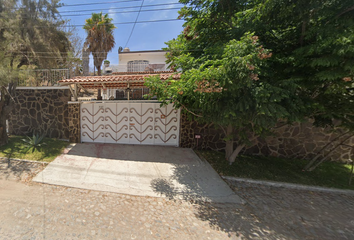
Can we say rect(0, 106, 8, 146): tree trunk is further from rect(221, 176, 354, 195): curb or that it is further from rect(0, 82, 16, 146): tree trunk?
rect(221, 176, 354, 195): curb

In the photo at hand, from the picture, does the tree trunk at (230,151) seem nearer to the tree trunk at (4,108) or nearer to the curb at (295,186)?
the curb at (295,186)

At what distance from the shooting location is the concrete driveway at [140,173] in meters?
4.12

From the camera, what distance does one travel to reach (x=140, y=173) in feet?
16.1

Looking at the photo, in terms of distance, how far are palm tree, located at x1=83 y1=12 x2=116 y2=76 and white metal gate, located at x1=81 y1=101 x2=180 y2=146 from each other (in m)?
8.76

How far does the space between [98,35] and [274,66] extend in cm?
1428

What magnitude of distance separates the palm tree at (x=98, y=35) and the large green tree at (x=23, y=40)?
559 centimetres

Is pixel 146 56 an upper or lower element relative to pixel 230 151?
upper

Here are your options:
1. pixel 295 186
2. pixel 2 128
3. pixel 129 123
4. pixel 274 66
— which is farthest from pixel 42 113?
pixel 295 186

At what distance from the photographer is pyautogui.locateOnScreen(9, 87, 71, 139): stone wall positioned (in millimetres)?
7297

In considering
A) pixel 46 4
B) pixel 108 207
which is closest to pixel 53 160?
pixel 108 207

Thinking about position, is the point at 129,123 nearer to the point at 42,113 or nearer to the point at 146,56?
the point at 42,113

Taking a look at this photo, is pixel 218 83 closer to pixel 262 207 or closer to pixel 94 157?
pixel 262 207

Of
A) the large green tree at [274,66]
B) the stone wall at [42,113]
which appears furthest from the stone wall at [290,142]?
the stone wall at [42,113]

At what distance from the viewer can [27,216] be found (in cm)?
293
